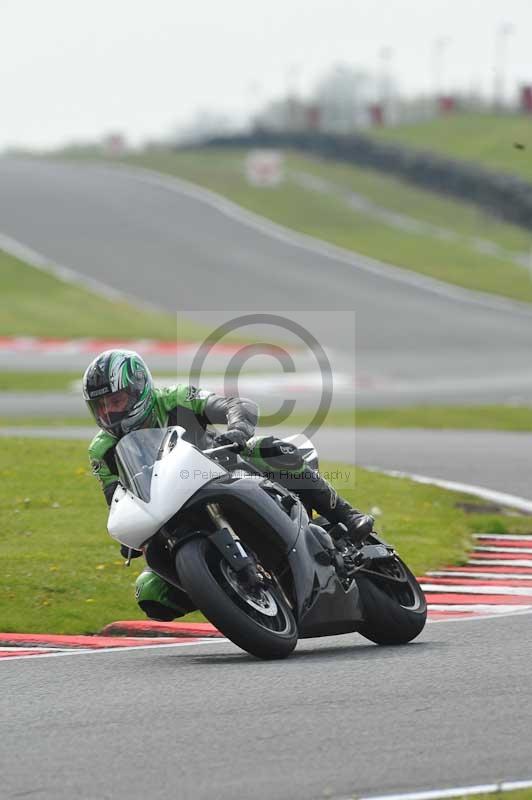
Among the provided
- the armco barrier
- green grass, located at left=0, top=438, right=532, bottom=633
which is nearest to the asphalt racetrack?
green grass, located at left=0, top=438, right=532, bottom=633

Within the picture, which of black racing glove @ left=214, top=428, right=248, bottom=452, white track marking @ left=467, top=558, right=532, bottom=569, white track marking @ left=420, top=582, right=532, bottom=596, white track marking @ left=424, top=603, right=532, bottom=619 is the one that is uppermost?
black racing glove @ left=214, top=428, right=248, bottom=452

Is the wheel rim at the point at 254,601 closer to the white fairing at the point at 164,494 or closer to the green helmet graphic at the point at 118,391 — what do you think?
the white fairing at the point at 164,494

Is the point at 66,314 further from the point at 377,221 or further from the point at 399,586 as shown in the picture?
the point at 399,586

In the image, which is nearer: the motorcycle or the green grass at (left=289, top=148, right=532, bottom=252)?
the motorcycle

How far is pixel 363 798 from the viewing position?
15.1 ft

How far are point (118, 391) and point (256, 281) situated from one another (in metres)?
28.6

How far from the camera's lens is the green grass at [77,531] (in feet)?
27.8

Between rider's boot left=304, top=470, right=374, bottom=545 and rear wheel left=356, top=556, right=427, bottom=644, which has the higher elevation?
rider's boot left=304, top=470, right=374, bottom=545

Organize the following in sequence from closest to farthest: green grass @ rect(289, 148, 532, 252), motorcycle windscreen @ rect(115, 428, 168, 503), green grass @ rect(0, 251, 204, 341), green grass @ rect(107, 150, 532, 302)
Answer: motorcycle windscreen @ rect(115, 428, 168, 503) → green grass @ rect(0, 251, 204, 341) → green grass @ rect(107, 150, 532, 302) → green grass @ rect(289, 148, 532, 252)

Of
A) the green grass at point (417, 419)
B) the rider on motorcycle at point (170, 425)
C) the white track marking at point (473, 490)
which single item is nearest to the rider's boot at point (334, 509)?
the rider on motorcycle at point (170, 425)

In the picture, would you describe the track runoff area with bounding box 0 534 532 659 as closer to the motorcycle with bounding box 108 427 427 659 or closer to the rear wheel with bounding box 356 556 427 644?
the rear wheel with bounding box 356 556 427 644

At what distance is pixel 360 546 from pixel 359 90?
454 feet

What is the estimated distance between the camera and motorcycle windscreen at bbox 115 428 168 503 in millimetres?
6500

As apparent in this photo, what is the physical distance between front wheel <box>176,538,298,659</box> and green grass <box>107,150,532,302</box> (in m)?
29.3
